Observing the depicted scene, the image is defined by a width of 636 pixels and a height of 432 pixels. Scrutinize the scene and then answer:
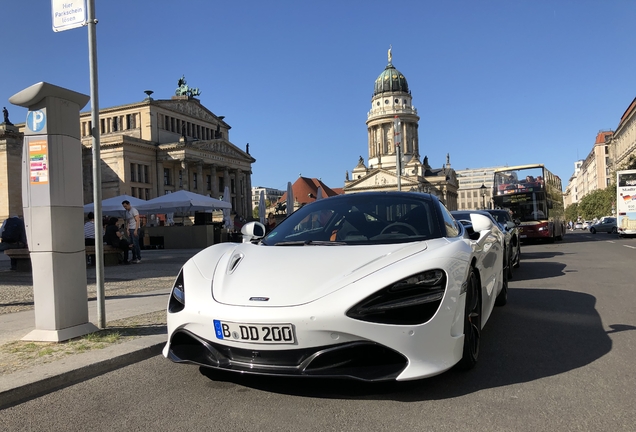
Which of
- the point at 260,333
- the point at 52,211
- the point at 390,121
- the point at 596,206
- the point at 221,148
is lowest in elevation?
the point at 260,333

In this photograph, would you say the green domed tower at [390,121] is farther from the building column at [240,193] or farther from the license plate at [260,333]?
the license plate at [260,333]

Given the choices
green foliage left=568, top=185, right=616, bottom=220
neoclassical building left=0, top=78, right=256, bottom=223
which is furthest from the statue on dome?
green foliage left=568, top=185, right=616, bottom=220

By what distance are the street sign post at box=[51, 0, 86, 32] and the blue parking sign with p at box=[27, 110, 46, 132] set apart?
1.04 m

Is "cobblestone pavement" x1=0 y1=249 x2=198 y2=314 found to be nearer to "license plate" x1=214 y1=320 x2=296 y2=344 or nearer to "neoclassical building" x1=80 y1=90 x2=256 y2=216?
"license plate" x1=214 y1=320 x2=296 y2=344

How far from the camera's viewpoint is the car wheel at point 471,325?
3.52m

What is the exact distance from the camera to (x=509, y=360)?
405 cm

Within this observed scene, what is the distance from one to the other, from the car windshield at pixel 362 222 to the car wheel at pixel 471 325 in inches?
19.8

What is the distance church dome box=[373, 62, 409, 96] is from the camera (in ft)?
405

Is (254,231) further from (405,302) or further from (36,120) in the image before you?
(36,120)

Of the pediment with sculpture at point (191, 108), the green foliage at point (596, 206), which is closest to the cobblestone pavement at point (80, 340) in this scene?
the green foliage at point (596, 206)

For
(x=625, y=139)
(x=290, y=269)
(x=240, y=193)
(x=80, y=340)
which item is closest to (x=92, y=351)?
(x=80, y=340)

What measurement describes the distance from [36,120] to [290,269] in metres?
3.06

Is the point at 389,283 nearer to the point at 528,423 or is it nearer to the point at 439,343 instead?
the point at 439,343

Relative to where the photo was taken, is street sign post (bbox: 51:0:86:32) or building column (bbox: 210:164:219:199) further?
building column (bbox: 210:164:219:199)
